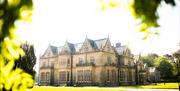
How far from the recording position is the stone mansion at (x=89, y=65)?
56688 mm

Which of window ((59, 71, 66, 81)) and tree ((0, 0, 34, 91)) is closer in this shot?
tree ((0, 0, 34, 91))

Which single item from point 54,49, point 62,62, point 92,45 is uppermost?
point 54,49

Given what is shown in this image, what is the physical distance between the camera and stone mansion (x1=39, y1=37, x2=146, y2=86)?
56688mm

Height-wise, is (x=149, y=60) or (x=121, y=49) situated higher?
(x=121, y=49)

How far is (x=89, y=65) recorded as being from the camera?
2228 inches

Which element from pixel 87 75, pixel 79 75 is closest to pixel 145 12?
pixel 87 75

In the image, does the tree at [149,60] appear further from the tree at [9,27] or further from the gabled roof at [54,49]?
the tree at [9,27]

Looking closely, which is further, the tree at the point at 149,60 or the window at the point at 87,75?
the tree at the point at 149,60

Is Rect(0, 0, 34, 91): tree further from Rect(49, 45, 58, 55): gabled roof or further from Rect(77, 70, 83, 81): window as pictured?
Rect(49, 45, 58, 55): gabled roof

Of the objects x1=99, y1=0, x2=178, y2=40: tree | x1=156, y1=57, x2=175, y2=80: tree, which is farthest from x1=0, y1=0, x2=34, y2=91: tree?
x1=156, y1=57, x2=175, y2=80: tree

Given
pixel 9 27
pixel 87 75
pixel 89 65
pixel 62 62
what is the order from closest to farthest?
pixel 9 27 < pixel 89 65 < pixel 87 75 < pixel 62 62

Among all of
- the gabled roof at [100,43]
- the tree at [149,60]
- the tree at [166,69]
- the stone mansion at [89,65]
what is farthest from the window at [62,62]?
the tree at [149,60]

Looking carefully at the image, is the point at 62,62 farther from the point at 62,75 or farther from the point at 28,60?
the point at 28,60

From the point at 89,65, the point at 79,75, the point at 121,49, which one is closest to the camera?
the point at 89,65
